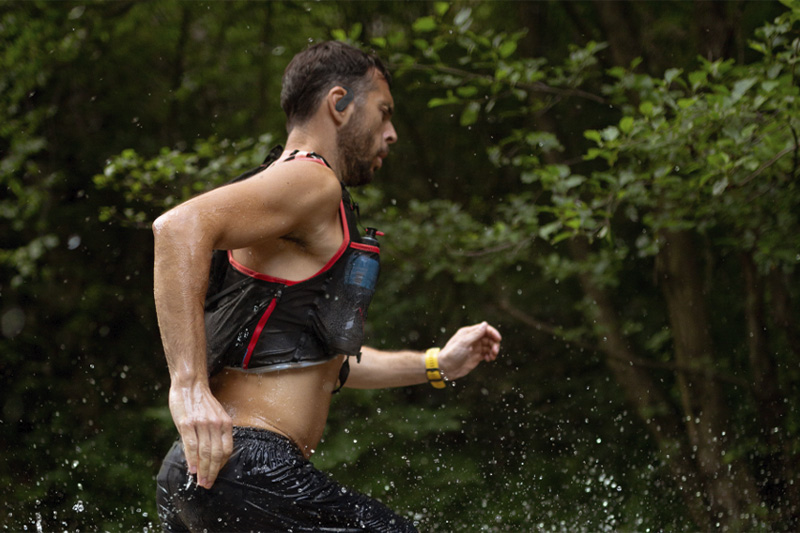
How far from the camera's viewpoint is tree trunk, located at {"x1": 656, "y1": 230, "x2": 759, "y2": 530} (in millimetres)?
5535

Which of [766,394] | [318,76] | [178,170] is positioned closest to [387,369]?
[318,76]

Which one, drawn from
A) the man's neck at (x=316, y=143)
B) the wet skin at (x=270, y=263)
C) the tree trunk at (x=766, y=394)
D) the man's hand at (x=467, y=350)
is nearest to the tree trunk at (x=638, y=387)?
the tree trunk at (x=766, y=394)

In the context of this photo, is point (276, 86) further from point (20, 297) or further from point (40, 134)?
point (20, 297)

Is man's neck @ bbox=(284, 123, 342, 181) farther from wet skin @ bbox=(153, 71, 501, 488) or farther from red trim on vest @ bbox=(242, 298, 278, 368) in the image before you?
red trim on vest @ bbox=(242, 298, 278, 368)

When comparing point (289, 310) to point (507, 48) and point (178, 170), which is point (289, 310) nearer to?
point (507, 48)

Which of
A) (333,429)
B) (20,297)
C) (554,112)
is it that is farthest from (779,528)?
(20,297)

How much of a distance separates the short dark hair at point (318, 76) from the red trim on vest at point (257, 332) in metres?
0.57

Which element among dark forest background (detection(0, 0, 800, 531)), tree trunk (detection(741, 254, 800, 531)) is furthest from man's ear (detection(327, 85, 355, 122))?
tree trunk (detection(741, 254, 800, 531))

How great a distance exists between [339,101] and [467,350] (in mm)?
920

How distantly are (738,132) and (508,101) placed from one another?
3974 millimetres

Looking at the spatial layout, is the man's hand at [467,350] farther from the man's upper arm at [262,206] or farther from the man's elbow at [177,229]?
A: the man's elbow at [177,229]

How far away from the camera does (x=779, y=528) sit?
4922 millimetres

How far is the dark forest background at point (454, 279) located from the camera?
16.7ft

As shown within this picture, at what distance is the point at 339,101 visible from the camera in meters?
2.10
